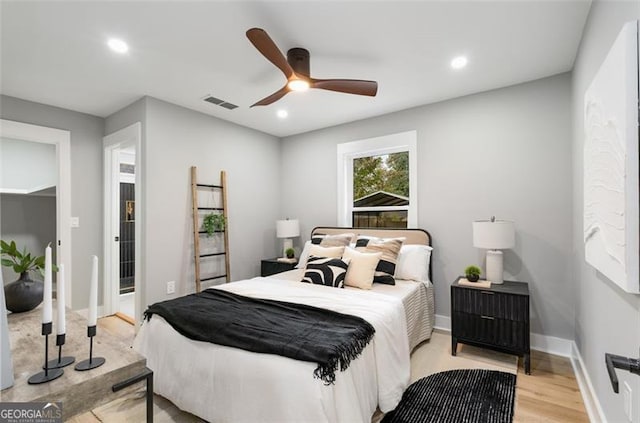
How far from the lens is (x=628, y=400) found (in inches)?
51.3

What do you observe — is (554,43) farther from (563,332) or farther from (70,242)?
(70,242)

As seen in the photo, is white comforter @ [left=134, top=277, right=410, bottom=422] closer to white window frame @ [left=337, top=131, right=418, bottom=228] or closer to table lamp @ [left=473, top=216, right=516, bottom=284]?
table lamp @ [left=473, top=216, right=516, bottom=284]

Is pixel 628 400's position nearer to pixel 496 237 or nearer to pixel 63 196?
pixel 496 237

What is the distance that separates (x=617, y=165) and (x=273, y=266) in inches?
143

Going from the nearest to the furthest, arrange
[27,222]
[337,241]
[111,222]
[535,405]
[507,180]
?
1. [535,405]
2. [507,180]
3. [337,241]
4. [111,222]
5. [27,222]

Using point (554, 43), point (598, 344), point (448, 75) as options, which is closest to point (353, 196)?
point (448, 75)

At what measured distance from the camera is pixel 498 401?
212 centimetres

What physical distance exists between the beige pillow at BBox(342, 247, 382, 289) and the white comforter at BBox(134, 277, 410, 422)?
1.11 feet

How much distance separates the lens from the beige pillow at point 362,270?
2873 millimetres

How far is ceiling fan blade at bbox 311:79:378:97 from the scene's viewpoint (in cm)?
233

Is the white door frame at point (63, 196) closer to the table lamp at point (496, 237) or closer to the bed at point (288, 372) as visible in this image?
the bed at point (288, 372)

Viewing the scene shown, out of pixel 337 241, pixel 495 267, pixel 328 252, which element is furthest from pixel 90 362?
pixel 495 267

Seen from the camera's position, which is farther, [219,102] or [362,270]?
[219,102]

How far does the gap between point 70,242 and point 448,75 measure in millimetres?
4667
